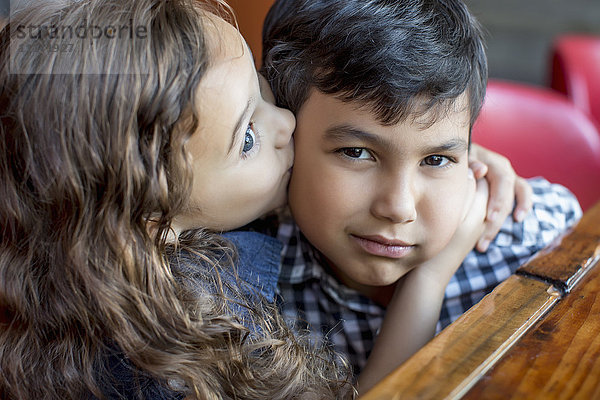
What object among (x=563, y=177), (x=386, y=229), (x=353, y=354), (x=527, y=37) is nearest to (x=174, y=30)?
(x=386, y=229)

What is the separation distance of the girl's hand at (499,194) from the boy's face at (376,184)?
0.15 m

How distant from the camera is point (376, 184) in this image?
0.99m

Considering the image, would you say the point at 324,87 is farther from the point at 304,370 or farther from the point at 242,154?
the point at 304,370

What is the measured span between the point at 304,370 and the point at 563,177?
989 mm

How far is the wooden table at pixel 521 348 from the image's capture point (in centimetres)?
59

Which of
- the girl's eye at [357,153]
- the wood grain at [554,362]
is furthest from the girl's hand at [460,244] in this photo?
the wood grain at [554,362]

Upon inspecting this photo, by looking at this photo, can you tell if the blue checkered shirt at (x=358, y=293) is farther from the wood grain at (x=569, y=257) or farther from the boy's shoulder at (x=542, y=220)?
the wood grain at (x=569, y=257)

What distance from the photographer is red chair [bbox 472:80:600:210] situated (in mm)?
1596

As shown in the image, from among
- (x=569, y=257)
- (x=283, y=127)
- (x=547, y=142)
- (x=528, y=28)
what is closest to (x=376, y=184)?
(x=283, y=127)

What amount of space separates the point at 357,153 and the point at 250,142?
0.55ft

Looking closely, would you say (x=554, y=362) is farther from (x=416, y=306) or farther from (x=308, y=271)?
(x=308, y=271)

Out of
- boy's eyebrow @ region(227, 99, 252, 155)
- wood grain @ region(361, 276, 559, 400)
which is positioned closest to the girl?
boy's eyebrow @ region(227, 99, 252, 155)

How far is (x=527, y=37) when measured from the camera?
187 inches

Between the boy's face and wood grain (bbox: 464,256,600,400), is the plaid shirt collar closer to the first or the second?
the boy's face
